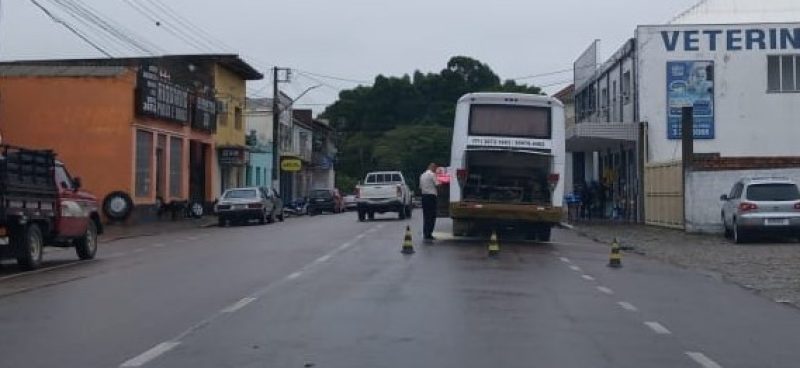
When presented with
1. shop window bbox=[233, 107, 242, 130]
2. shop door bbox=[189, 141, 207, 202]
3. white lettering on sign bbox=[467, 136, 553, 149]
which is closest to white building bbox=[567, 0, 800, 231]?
white lettering on sign bbox=[467, 136, 553, 149]

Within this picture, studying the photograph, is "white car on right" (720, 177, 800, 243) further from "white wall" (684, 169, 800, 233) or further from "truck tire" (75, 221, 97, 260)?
"truck tire" (75, 221, 97, 260)

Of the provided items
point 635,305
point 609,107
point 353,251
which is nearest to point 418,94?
point 609,107

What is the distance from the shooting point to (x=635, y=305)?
13.5 m

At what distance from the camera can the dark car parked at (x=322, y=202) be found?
61375 mm

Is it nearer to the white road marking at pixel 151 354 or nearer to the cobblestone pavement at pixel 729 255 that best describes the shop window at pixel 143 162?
the cobblestone pavement at pixel 729 255

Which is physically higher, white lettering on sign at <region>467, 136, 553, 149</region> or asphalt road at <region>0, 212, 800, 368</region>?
white lettering on sign at <region>467, 136, 553, 149</region>

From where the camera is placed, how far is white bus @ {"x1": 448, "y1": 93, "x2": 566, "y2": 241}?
24.7 metres

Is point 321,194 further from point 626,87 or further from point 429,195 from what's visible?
point 429,195

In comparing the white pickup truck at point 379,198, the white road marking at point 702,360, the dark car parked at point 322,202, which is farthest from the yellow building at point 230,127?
the white road marking at point 702,360

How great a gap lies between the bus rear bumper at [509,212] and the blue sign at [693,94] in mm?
16141

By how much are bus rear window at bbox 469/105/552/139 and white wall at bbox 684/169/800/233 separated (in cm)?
853

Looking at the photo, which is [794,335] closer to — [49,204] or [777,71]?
[49,204]

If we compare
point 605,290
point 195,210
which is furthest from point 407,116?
point 605,290

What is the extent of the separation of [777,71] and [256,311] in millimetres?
31842
